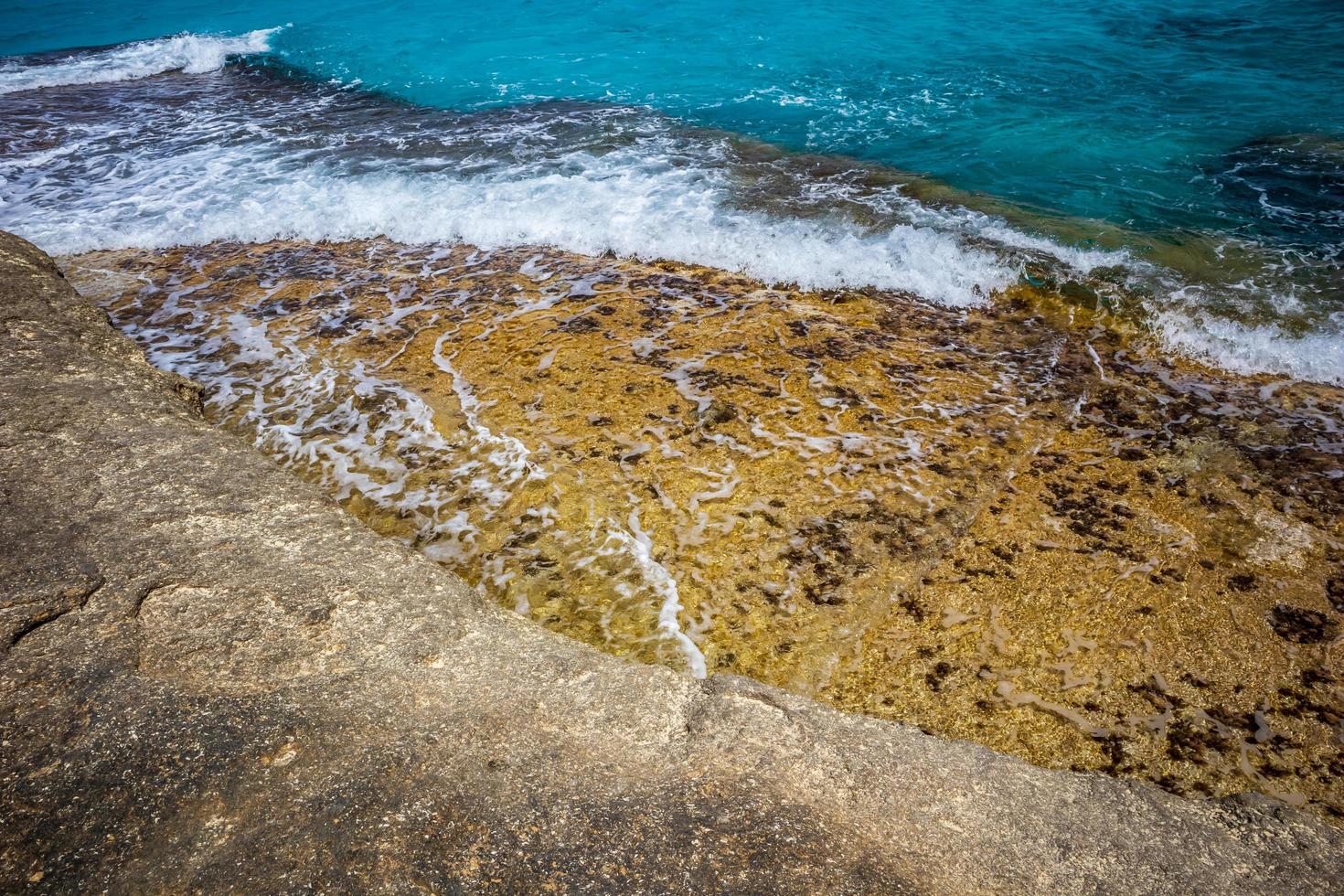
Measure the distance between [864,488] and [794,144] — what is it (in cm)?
674

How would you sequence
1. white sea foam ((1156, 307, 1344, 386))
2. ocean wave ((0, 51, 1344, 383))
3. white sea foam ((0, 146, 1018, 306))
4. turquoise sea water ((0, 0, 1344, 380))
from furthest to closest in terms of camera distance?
1. turquoise sea water ((0, 0, 1344, 380))
2. white sea foam ((0, 146, 1018, 306))
3. ocean wave ((0, 51, 1344, 383))
4. white sea foam ((1156, 307, 1344, 386))

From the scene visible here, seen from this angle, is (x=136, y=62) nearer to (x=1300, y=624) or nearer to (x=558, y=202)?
(x=558, y=202)

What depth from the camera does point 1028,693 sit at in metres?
2.65

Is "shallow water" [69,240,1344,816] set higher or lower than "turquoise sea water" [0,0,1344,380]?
lower

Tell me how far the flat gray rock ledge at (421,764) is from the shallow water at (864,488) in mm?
481

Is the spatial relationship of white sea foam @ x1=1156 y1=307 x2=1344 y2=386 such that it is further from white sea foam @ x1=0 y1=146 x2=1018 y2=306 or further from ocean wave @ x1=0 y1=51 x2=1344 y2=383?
white sea foam @ x1=0 y1=146 x2=1018 y2=306

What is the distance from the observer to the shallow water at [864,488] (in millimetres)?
2672

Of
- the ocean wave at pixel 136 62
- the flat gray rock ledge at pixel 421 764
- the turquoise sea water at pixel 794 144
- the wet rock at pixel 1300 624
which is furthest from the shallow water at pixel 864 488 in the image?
the ocean wave at pixel 136 62

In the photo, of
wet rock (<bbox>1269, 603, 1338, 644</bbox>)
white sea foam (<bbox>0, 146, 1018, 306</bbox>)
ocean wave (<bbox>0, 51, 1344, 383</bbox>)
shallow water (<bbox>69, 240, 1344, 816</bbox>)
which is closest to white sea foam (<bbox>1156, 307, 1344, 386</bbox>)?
ocean wave (<bbox>0, 51, 1344, 383</bbox>)

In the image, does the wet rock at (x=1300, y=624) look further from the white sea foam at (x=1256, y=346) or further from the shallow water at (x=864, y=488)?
the white sea foam at (x=1256, y=346)

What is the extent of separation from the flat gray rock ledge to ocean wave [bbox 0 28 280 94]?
15325 mm

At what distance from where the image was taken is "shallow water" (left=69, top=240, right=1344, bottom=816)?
2672 millimetres

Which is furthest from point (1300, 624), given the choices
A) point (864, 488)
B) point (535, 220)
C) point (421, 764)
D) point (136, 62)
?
point (136, 62)

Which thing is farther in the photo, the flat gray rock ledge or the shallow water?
the shallow water
